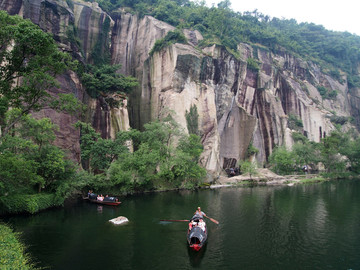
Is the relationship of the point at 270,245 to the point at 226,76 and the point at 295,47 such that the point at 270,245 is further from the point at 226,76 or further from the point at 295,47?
the point at 295,47

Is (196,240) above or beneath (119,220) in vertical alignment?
beneath

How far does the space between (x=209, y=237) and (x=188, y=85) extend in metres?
29.5

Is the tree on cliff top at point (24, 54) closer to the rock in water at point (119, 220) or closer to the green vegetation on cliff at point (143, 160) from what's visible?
the rock in water at point (119, 220)

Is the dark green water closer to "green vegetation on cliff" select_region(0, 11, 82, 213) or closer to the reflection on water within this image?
the reflection on water

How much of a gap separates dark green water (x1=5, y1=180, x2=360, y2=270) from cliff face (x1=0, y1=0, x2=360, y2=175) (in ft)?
49.9

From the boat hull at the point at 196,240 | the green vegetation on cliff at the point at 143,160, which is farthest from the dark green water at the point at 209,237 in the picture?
the green vegetation on cliff at the point at 143,160

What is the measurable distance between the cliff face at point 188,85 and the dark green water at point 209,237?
15.2 m

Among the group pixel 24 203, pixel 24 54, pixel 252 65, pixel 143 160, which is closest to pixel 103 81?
pixel 143 160

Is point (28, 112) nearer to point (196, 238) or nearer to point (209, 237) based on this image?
point (196, 238)

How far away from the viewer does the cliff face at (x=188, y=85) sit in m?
34.3

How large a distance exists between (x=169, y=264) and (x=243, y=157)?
130ft

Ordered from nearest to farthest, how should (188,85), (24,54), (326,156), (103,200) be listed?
(24,54), (103,200), (188,85), (326,156)

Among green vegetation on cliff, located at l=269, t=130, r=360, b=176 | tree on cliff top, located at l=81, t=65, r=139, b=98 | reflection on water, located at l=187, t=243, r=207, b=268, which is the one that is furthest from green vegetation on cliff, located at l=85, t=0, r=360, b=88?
reflection on water, located at l=187, t=243, r=207, b=268

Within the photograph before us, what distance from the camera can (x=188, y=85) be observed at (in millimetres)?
40375
